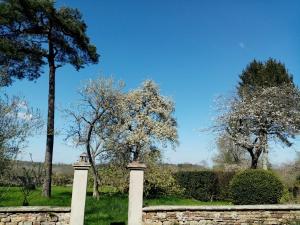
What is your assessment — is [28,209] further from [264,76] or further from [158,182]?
[264,76]

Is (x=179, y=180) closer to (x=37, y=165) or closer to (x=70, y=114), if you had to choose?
(x=70, y=114)

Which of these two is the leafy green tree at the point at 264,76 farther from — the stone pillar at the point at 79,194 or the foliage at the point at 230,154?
the stone pillar at the point at 79,194

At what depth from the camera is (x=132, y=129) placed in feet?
68.8

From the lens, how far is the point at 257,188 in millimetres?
12328

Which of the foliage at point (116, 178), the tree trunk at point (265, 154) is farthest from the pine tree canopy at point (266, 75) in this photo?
the foliage at point (116, 178)

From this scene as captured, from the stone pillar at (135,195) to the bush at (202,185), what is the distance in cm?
1102

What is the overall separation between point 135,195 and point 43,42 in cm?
1152

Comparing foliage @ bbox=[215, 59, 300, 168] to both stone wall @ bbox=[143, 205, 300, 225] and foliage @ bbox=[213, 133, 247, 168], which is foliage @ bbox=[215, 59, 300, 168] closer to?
foliage @ bbox=[213, 133, 247, 168]

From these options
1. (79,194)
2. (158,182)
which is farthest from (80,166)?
(158,182)

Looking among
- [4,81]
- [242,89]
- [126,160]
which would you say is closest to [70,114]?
[126,160]

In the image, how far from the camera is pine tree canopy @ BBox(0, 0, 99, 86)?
1602 cm

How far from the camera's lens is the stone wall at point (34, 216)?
8938 millimetres

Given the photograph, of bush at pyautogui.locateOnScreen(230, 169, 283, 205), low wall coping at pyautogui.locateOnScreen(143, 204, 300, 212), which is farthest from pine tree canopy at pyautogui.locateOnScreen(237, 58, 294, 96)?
low wall coping at pyautogui.locateOnScreen(143, 204, 300, 212)

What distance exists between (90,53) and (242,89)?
11.6m
